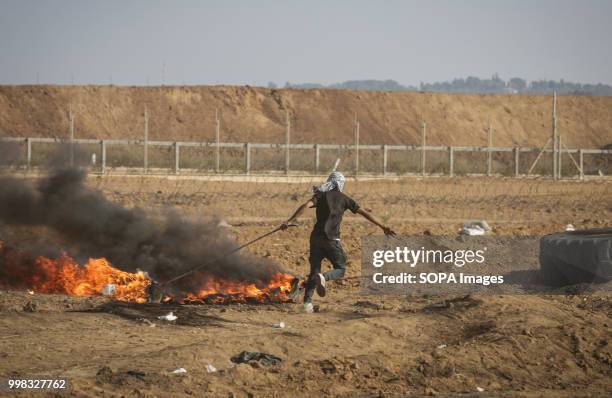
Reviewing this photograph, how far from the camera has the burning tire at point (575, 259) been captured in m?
14.6

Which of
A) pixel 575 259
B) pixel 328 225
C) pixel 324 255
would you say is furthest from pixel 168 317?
pixel 575 259

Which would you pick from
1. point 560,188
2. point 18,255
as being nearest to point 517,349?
point 18,255

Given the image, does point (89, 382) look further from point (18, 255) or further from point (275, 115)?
point (275, 115)

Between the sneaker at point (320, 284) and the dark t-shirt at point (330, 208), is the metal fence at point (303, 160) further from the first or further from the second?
the sneaker at point (320, 284)

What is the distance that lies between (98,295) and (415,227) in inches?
402

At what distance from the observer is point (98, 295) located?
47.1 ft

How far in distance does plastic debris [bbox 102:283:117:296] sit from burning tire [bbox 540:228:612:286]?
21.2ft

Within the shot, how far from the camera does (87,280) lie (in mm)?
14719

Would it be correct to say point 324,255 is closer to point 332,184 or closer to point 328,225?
point 328,225

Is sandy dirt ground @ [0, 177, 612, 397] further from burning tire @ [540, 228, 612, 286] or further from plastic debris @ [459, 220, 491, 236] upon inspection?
plastic debris @ [459, 220, 491, 236]

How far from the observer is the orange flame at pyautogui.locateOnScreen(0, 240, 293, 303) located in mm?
14484

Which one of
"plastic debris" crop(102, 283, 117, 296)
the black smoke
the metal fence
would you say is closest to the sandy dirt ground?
"plastic debris" crop(102, 283, 117, 296)
